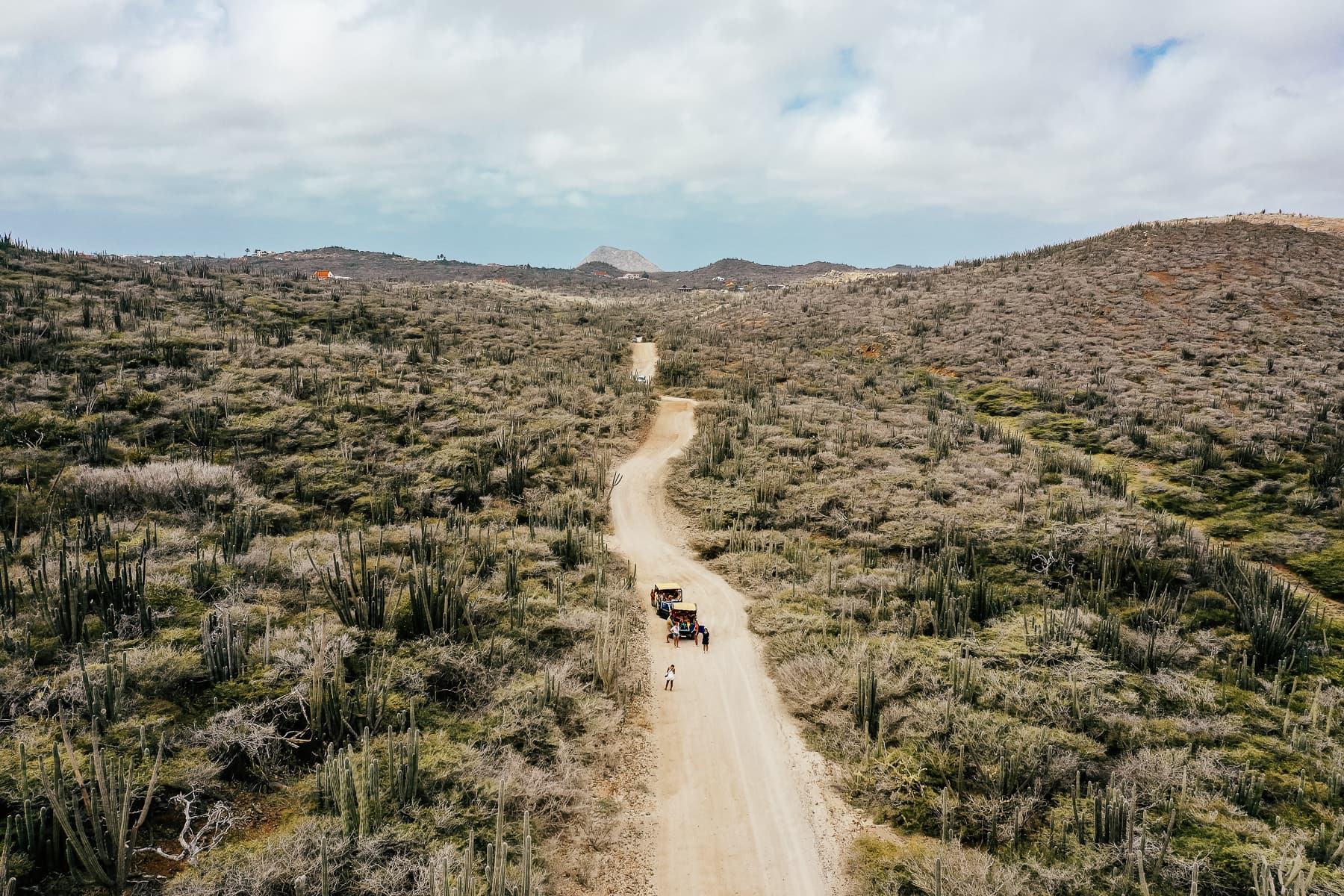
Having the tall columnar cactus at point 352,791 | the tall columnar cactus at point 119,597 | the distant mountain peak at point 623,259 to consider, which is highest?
the distant mountain peak at point 623,259

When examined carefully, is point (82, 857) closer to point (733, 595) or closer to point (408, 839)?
point (408, 839)

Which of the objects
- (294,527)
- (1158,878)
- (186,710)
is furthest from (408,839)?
(294,527)

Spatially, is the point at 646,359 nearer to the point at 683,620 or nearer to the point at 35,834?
the point at 683,620

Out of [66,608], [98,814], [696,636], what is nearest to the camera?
[98,814]

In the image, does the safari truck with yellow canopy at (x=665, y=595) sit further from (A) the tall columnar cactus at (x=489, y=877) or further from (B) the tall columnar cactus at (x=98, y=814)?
(B) the tall columnar cactus at (x=98, y=814)

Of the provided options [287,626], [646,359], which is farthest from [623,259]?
[287,626]

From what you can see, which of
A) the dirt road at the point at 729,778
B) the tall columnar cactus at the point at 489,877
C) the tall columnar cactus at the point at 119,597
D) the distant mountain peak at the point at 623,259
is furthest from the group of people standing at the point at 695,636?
the distant mountain peak at the point at 623,259

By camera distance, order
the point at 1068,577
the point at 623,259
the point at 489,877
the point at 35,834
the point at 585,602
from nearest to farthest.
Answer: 1. the point at 35,834
2. the point at 489,877
3. the point at 585,602
4. the point at 1068,577
5. the point at 623,259
